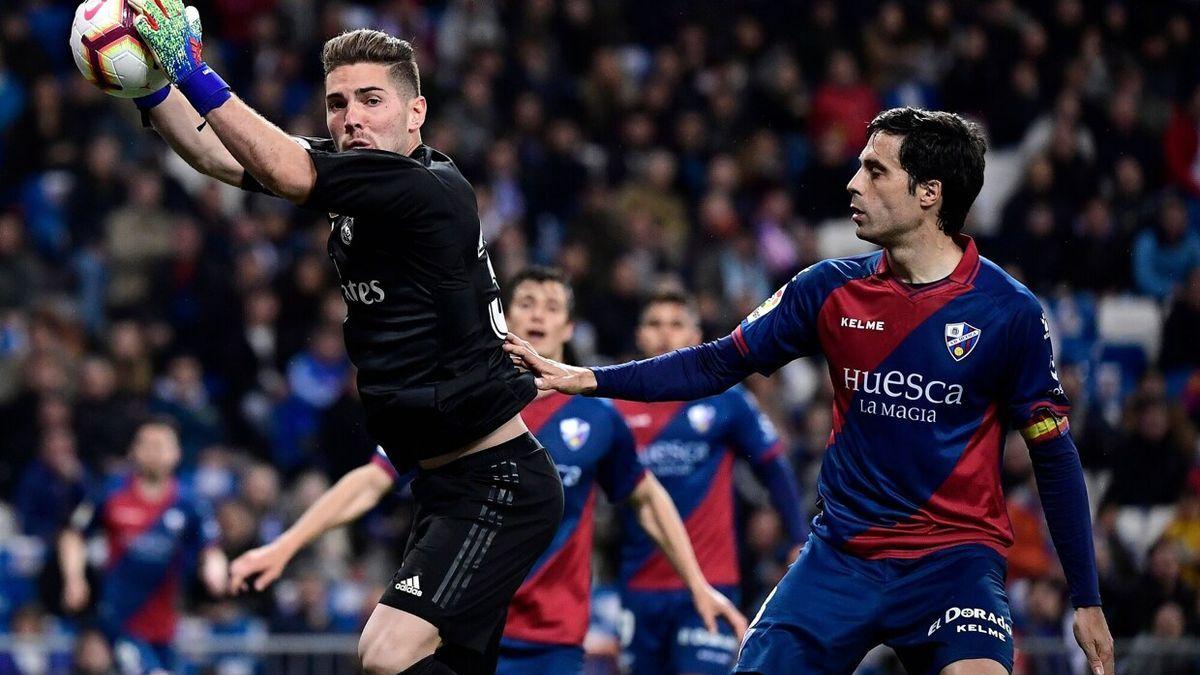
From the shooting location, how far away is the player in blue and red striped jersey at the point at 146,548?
1122cm

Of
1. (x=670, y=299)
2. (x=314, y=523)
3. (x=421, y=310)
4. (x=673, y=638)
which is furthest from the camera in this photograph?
(x=670, y=299)

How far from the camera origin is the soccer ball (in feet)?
16.4

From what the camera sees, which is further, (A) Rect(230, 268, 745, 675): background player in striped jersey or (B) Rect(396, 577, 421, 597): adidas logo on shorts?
(A) Rect(230, 268, 745, 675): background player in striped jersey

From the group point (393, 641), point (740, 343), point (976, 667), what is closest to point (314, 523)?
point (393, 641)

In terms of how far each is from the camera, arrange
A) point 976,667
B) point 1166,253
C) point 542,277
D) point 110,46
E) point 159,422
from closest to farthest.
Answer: point 110,46
point 976,667
point 542,277
point 159,422
point 1166,253

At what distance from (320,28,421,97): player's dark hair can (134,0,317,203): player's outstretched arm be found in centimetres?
58

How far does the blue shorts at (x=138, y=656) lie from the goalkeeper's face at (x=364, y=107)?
6.65m

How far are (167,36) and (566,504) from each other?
3.19 m

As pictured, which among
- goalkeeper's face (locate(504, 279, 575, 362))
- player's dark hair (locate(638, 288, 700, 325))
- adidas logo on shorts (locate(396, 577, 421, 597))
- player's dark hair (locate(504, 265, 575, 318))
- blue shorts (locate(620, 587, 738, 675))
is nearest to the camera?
adidas logo on shorts (locate(396, 577, 421, 597))

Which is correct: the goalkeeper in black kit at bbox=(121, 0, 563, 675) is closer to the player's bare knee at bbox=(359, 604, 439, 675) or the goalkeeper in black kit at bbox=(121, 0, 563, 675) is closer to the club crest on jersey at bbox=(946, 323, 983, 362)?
the player's bare knee at bbox=(359, 604, 439, 675)

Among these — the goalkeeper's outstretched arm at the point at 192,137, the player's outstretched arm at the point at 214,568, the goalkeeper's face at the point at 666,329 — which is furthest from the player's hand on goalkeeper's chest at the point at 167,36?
the player's outstretched arm at the point at 214,568

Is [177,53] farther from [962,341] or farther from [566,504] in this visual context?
[566,504]

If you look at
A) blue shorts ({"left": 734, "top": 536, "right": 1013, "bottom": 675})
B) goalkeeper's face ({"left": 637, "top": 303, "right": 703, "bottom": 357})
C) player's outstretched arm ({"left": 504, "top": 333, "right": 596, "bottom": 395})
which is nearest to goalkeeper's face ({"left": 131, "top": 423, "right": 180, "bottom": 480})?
goalkeeper's face ({"left": 637, "top": 303, "right": 703, "bottom": 357})

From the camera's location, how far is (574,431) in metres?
7.65
